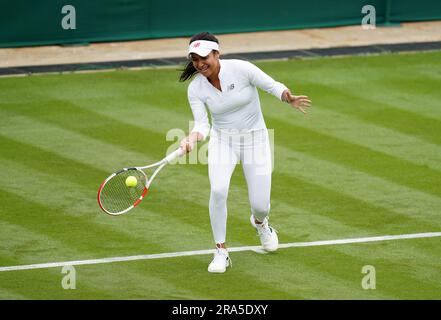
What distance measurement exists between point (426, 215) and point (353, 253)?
150cm

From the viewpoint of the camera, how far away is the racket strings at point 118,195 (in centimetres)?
1052

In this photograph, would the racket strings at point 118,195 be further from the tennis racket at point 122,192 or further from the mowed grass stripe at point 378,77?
the mowed grass stripe at point 378,77

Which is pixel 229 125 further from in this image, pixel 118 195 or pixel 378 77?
pixel 378 77

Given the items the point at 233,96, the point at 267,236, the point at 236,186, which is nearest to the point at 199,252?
the point at 267,236

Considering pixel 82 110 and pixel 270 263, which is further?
pixel 82 110

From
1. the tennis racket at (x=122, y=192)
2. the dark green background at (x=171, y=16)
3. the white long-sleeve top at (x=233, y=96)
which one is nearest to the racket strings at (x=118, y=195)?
the tennis racket at (x=122, y=192)

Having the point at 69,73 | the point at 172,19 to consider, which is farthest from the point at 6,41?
the point at 172,19

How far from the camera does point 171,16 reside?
19375 mm

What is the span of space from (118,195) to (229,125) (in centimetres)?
127

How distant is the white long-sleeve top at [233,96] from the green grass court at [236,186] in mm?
1446
